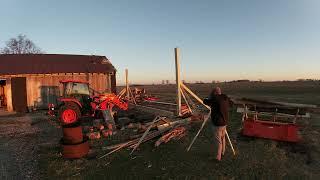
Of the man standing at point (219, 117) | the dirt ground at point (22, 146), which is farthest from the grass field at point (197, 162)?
the man standing at point (219, 117)

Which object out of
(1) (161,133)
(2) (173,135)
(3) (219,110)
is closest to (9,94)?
(1) (161,133)

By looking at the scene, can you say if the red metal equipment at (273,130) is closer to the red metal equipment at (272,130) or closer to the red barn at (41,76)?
the red metal equipment at (272,130)

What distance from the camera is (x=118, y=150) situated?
33.8 feet

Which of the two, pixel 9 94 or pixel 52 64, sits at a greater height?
pixel 52 64

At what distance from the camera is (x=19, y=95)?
2561 cm

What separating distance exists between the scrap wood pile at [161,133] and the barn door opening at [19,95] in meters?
17.0

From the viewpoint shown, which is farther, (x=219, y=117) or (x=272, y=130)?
(x=272, y=130)

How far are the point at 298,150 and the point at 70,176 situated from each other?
696 cm

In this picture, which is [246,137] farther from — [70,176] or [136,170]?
[70,176]

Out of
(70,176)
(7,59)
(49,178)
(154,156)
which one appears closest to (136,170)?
(154,156)

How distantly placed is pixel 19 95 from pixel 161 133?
1838 cm

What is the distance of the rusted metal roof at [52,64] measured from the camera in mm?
26438

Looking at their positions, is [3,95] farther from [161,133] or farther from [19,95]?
[161,133]

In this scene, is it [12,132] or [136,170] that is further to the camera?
[12,132]
